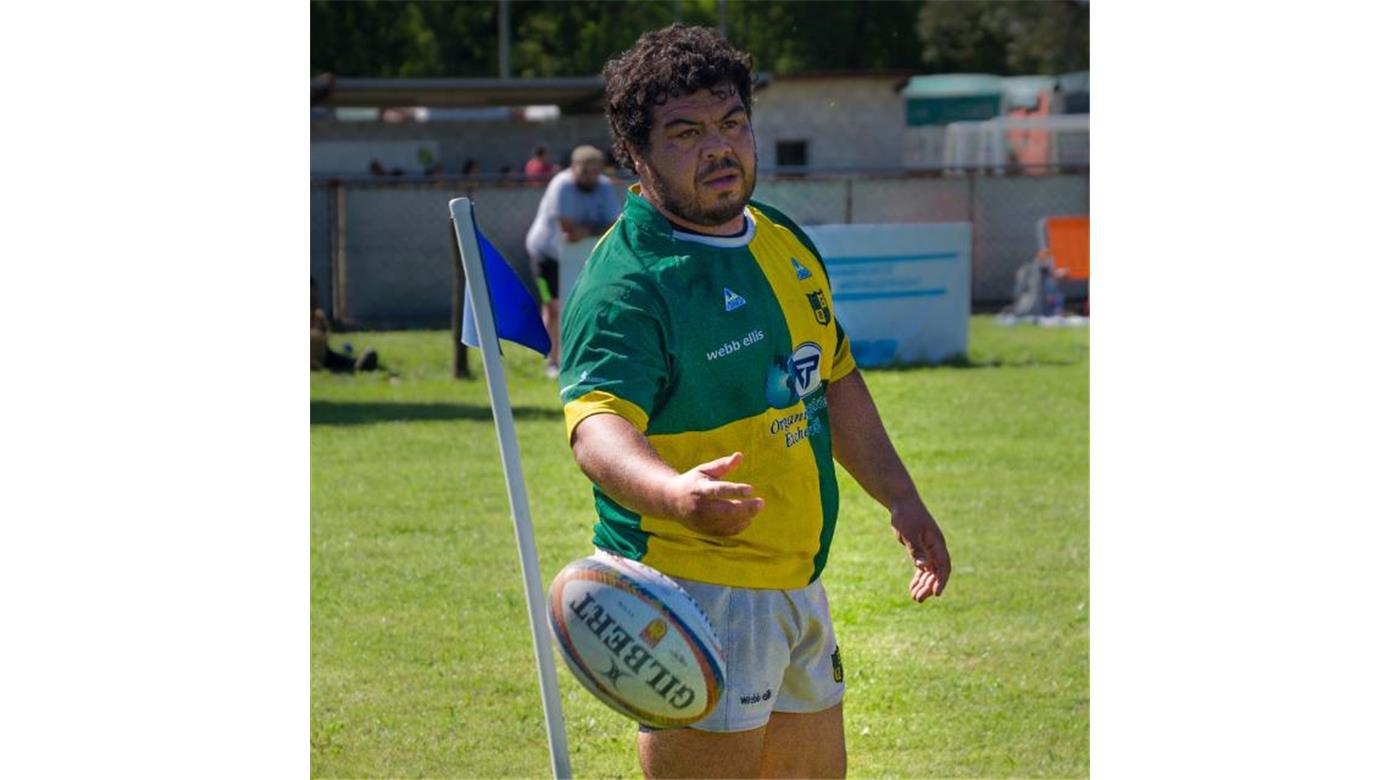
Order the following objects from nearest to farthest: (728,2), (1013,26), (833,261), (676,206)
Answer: (676,206) < (833,261) < (728,2) < (1013,26)

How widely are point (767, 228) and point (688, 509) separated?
29.5 inches

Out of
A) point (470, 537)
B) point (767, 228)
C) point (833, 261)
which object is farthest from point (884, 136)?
point (767, 228)

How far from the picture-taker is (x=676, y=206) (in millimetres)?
2961

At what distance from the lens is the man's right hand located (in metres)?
2.50

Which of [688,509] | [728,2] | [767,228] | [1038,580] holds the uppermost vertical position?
[728,2]

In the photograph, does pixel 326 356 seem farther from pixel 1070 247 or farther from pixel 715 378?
pixel 715 378

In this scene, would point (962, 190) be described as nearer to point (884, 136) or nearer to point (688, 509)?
point (884, 136)

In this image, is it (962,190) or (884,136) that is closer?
(962,190)

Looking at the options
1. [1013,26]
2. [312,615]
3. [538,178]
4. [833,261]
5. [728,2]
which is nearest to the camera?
[312,615]

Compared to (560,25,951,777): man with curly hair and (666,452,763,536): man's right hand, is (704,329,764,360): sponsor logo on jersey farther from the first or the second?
(666,452,763,536): man's right hand

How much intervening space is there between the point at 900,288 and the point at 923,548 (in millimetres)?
9262

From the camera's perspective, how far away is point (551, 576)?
20.8ft

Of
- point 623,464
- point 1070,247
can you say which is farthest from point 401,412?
point 1070,247

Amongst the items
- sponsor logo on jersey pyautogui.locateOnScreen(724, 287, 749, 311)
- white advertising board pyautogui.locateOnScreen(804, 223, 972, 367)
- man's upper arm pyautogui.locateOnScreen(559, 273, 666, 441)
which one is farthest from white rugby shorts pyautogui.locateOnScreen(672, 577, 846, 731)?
white advertising board pyautogui.locateOnScreen(804, 223, 972, 367)
